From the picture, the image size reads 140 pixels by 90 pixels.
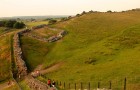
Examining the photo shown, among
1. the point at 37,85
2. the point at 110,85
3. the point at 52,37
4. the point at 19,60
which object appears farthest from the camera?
the point at 52,37

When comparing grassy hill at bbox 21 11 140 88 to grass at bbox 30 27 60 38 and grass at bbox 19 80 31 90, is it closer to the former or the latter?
grass at bbox 19 80 31 90

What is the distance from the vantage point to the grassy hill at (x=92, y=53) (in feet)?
179

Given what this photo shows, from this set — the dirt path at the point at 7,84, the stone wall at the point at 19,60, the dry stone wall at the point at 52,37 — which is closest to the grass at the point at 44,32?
the dry stone wall at the point at 52,37

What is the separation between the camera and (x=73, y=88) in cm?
4712

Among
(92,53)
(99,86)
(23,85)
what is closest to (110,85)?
(99,86)

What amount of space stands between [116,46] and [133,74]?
25.0 metres

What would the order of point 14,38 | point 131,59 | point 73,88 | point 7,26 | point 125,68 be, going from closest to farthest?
point 73,88, point 125,68, point 131,59, point 14,38, point 7,26

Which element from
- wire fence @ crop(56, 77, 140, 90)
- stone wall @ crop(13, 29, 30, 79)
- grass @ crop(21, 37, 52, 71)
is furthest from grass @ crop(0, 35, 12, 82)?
wire fence @ crop(56, 77, 140, 90)

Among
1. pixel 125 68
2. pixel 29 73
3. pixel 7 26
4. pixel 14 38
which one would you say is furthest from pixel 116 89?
pixel 7 26

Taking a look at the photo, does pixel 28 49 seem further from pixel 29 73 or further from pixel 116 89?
pixel 116 89

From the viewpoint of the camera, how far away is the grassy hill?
5451cm

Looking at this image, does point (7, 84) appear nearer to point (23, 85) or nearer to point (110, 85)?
point (23, 85)

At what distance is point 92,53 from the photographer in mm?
A: 70750

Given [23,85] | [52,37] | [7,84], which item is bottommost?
[7,84]
